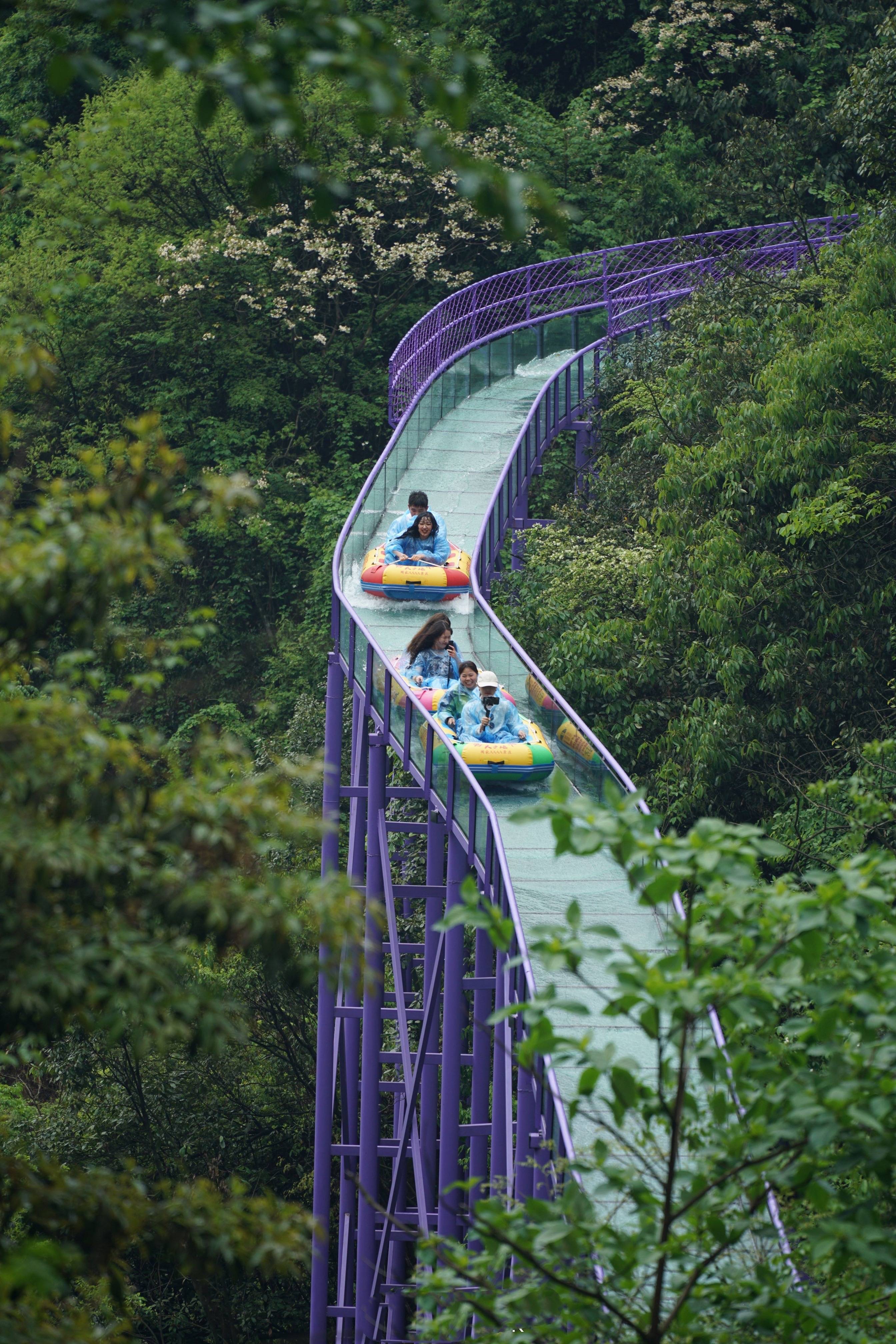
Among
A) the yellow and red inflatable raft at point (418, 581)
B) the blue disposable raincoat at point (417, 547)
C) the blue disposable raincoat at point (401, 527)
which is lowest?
the yellow and red inflatable raft at point (418, 581)

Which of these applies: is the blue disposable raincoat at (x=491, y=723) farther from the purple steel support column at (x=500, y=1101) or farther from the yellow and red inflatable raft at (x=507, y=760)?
the purple steel support column at (x=500, y=1101)

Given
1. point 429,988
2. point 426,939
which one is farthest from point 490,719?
point 429,988

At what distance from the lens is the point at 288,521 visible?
1078 inches

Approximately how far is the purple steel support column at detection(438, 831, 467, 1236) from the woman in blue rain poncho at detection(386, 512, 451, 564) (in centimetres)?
481

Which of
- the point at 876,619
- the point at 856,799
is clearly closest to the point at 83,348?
the point at 876,619

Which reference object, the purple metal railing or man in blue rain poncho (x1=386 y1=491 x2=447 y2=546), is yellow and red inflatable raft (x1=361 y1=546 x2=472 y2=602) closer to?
man in blue rain poncho (x1=386 y1=491 x2=447 y2=546)

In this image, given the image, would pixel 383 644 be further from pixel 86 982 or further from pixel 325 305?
pixel 325 305

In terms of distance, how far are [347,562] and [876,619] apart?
A: 5410 millimetres

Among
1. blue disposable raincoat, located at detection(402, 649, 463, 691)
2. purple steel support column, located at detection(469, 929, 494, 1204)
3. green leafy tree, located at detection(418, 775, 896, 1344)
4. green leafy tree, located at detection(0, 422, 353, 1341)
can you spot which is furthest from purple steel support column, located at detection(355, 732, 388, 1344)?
green leafy tree, located at detection(0, 422, 353, 1341)

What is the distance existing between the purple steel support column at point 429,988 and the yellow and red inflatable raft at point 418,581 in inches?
123

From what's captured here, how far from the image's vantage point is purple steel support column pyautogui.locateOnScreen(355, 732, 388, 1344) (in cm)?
1332

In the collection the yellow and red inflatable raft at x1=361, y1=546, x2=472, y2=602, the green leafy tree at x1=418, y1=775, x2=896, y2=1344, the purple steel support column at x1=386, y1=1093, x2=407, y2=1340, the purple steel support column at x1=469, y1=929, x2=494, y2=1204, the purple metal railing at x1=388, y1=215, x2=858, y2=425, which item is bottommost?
the purple steel support column at x1=386, y1=1093, x2=407, y2=1340

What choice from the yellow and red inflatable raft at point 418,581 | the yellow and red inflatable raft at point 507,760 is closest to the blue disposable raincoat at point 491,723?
the yellow and red inflatable raft at point 507,760

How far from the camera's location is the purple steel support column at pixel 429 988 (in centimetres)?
1223
